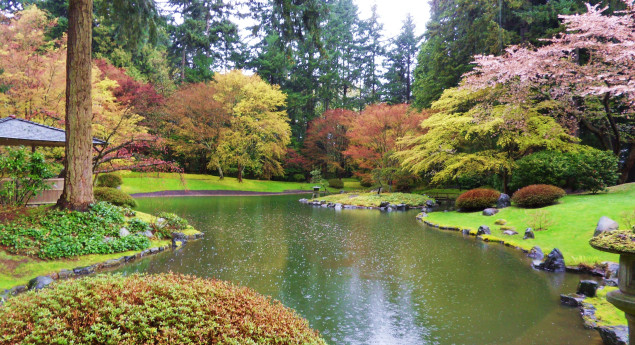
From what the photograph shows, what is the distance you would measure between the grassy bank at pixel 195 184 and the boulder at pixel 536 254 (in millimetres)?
18453

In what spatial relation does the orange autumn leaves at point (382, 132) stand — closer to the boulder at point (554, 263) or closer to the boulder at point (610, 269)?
the boulder at point (554, 263)

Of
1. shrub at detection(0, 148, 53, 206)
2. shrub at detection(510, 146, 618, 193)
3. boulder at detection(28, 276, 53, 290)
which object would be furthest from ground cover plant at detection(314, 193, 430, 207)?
boulder at detection(28, 276, 53, 290)

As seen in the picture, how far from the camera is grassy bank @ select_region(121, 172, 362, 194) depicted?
74.3 feet

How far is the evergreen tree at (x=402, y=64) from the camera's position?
38.8m

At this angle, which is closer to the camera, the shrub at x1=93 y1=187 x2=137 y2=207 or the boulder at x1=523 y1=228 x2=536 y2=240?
the boulder at x1=523 y1=228 x2=536 y2=240

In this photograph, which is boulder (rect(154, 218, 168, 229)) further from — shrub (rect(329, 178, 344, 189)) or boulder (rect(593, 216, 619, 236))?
shrub (rect(329, 178, 344, 189))

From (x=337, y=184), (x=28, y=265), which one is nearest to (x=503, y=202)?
(x=28, y=265)

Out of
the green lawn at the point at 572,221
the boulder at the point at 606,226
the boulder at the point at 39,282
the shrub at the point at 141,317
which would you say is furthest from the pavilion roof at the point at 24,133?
the boulder at the point at 606,226

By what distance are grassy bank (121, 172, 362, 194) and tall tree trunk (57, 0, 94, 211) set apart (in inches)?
519

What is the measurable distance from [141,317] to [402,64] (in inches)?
1637

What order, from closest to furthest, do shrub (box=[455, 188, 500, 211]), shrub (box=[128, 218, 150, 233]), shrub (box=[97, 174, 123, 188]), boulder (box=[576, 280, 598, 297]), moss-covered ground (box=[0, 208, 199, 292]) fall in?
1. boulder (box=[576, 280, 598, 297])
2. moss-covered ground (box=[0, 208, 199, 292])
3. shrub (box=[128, 218, 150, 233])
4. shrub (box=[455, 188, 500, 211])
5. shrub (box=[97, 174, 123, 188])

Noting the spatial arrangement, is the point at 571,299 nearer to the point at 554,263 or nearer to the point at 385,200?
the point at 554,263

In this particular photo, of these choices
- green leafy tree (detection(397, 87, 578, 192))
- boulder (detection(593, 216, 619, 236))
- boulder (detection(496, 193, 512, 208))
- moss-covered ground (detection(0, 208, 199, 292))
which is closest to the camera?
moss-covered ground (detection(0, 208, 199, 292))

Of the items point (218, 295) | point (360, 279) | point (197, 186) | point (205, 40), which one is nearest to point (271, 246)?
point (360, 279)
